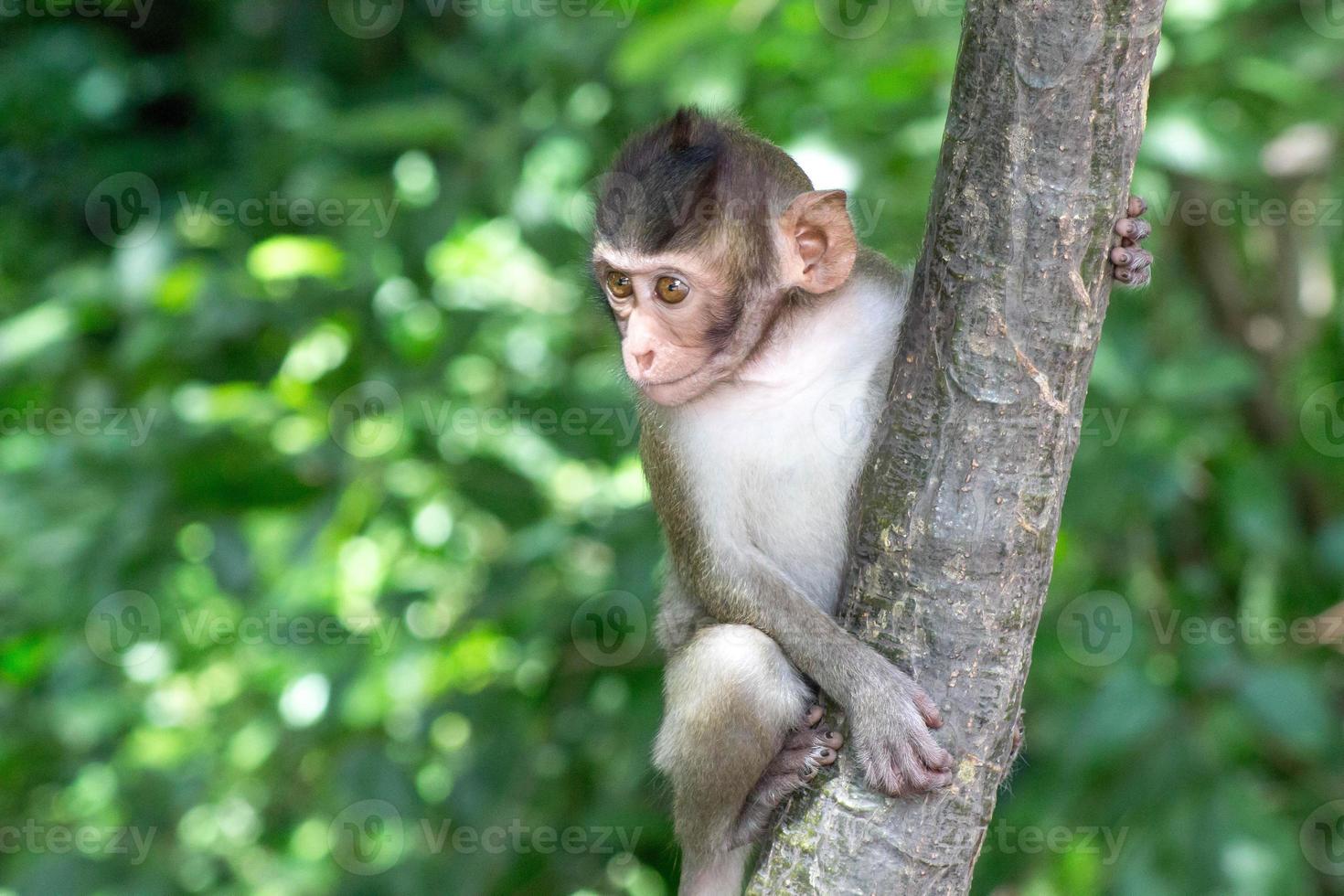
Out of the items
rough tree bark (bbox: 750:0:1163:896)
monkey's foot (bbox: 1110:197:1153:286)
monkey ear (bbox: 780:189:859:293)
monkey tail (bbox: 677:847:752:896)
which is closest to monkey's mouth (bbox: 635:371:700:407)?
monkey ear (bbox: 780:189:859:293)

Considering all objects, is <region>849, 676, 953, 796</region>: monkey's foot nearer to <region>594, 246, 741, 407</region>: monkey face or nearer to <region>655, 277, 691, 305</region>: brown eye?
<region>594, 246, 741, 407</region>: monkey face

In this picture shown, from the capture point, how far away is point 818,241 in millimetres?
3400

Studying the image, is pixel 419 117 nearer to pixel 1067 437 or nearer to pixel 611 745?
pixel 611 745

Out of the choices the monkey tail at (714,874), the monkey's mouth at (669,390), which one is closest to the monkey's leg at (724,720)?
the monkey tail at (714,874)

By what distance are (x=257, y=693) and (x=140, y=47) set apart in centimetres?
457

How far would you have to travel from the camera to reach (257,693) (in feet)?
17.3

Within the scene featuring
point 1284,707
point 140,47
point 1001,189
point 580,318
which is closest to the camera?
point 1001,189

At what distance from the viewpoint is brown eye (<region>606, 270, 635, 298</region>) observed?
3.47 m

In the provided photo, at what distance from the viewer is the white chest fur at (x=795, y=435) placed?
3.44 m

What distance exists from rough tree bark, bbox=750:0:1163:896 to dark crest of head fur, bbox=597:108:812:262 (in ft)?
2.93

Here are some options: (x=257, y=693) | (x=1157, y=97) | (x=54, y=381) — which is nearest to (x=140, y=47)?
(x=54, y=381)

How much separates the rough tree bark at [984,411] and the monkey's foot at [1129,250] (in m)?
0.22

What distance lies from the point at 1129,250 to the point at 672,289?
3.91 ft

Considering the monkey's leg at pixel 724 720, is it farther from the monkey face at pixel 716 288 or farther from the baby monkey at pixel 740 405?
the monkey face at pixel 716 288
